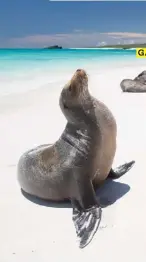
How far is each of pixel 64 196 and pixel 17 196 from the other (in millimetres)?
594

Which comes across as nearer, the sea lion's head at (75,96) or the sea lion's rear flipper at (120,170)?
the sea lion's head at (75,96)

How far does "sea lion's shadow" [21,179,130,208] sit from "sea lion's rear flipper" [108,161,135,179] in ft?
0.22

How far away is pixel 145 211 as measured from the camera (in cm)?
343

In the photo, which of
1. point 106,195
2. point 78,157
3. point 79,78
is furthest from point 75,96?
point 106,195

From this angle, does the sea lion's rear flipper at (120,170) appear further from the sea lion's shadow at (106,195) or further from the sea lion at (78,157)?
the sea lion at (78,157)

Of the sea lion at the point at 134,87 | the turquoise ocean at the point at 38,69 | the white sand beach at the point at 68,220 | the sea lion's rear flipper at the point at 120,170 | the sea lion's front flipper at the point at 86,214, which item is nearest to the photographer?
the white sand beach at the point at 68,220

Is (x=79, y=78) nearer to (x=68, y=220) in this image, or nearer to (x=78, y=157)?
(x=78, y=157)

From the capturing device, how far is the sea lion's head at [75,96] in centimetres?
351

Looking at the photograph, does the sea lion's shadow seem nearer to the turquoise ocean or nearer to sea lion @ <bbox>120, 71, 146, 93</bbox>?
sea lion @ <bbox>120, 71, 146, 93</bbox>

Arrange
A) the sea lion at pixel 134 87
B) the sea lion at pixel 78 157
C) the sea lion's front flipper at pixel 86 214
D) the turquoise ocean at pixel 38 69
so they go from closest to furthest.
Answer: the sea lion's front flipper at pixel 86 214, the sea lion at pixel 78 157, the sea lion at pixel 134 87, the turquoise ocean at pixel 38 69

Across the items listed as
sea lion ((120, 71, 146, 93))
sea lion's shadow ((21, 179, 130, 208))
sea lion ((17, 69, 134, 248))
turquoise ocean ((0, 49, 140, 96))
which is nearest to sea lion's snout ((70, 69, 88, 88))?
sea lion ((17, 69, 134, 248))

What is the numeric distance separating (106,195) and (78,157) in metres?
0.56

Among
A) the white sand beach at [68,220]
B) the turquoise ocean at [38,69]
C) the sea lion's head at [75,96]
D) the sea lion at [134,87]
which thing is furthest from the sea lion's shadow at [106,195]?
the turquoise ocean at [38,69]

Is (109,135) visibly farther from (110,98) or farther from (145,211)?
(110,98)
